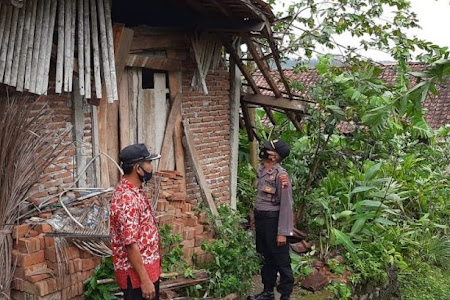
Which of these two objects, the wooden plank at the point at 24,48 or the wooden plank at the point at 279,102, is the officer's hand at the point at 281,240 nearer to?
the wooden plank at the point at 24,48

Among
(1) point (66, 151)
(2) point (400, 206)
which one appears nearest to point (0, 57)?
(1) point (66, 151)

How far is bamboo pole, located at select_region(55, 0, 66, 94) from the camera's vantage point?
193 inches

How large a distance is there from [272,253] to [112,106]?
2.51 m

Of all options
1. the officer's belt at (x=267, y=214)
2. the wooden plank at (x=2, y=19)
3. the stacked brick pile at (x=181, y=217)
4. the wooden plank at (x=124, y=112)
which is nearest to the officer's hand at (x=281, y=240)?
the officer's belt at (x=267, y=214)

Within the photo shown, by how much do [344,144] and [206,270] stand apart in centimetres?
396

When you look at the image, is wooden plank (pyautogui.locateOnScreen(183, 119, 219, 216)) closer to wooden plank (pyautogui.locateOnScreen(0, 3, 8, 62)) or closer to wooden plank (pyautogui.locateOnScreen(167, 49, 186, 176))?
wooden plank (pyautogui.locateOnScreen(167, 49, 186, 176))

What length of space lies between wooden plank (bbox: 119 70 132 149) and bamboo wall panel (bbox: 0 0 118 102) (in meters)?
1.09

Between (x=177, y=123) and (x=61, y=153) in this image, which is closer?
(x=61, y=153)

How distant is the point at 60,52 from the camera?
4.97m

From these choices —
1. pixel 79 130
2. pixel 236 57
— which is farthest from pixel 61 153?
pixel 236 57

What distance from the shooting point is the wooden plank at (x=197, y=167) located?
736cm

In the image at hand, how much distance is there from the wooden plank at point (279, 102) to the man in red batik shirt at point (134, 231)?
4.50m

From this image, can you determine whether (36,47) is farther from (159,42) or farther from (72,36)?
(159,42)

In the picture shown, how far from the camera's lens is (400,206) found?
28.6 feet
